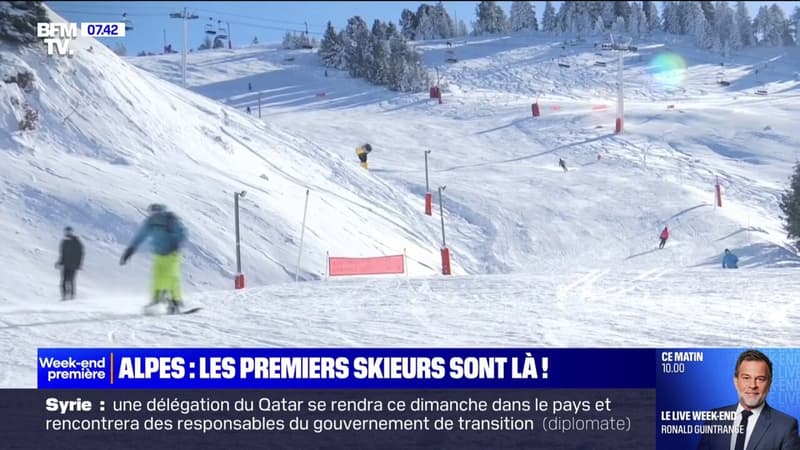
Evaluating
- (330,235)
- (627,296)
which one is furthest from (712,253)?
(627,296)

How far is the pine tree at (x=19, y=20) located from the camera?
2430 centimetres

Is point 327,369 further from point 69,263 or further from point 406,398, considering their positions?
point 69,263

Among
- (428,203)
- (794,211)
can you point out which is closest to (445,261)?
(428,203)

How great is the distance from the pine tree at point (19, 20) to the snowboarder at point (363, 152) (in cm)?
1714

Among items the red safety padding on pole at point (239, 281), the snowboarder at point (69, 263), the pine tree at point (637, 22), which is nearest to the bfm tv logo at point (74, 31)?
the snowboarder at point (69, 263)

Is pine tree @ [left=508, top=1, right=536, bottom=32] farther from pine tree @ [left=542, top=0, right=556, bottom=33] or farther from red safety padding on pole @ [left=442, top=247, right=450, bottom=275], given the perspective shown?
red safety padding on pole @ [left=442, top=247, right=450, bottom=275]

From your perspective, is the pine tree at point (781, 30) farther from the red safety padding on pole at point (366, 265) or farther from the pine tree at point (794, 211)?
the red safety padding on pole at point (366, 265)

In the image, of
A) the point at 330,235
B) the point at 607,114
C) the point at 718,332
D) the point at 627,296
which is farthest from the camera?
the point at 607,114

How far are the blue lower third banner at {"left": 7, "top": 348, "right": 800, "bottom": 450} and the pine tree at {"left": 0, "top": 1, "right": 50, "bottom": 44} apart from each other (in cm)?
1831

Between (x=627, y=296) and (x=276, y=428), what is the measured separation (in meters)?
9.34

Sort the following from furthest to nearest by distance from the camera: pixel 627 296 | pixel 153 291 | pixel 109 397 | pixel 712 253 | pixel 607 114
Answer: pixel 607 114
pixel 712 253
pixel 627 296
pixel 153 291
pixel 109 397

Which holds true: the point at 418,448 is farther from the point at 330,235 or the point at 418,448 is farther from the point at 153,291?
the point at 330,235

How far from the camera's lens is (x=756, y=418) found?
6.96m

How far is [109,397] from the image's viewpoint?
804cm
